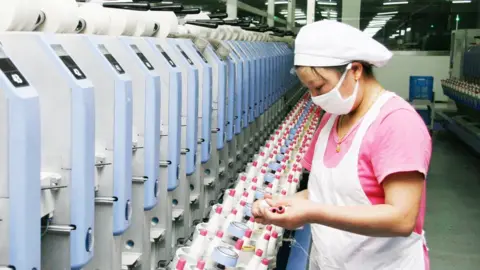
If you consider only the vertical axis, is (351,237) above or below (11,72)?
below

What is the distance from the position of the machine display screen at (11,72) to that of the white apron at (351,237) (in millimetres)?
1041

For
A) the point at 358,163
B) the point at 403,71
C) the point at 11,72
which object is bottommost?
the point at 358,163

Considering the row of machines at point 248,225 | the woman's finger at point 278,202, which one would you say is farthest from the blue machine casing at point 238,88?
the woman's finger at point 278,202

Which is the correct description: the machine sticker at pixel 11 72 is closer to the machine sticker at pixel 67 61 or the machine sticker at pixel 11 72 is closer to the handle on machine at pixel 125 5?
the machine sticker at pixel 67 61

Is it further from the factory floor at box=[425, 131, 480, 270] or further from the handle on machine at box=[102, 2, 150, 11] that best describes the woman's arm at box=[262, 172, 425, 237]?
the factory floor at box=[425, 131, 480, 270]

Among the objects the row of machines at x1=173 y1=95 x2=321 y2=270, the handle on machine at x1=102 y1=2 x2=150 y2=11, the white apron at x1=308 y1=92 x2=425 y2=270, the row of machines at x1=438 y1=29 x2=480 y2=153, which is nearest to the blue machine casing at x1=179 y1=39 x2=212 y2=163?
the row of machines at x1=173 y1=95 x2=321 y2=270

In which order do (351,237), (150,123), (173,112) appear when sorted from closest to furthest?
(351,237) → (150,123) → (173,112)

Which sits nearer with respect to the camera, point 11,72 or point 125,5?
point 11,72

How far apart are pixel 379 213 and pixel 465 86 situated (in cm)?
911

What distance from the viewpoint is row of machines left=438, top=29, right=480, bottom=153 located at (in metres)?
10.1

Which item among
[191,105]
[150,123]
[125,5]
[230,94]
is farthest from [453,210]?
[125,5]

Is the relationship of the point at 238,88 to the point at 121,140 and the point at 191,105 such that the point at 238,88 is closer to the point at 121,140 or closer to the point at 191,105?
the point at 191,105

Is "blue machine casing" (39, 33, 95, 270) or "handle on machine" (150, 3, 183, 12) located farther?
"handle on machine" (150, 3, 183, 12)

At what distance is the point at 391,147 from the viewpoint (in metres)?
1.94
